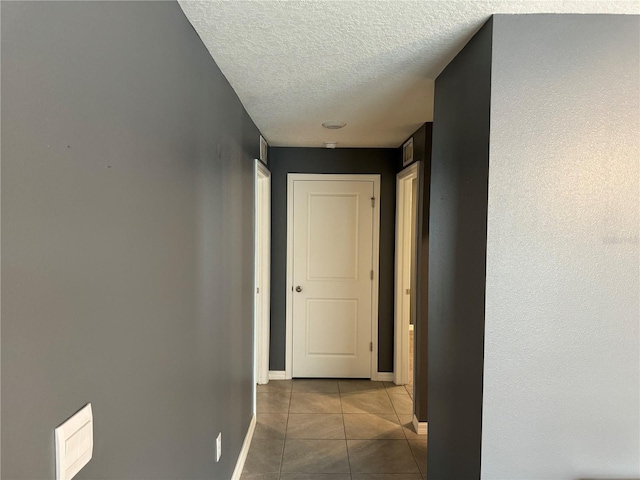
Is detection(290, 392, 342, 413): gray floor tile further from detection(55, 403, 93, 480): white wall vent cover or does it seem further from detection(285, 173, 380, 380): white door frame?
detection(55, 403, 93, 480): white wall vent cover

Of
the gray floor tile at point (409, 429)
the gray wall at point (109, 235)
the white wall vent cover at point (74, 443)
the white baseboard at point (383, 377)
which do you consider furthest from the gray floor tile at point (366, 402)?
the white wall vent cover at point (74, 443)

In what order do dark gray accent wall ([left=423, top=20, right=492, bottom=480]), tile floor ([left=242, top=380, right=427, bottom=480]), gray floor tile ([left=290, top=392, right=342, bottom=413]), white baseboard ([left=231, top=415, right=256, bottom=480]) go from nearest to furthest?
dark gray accent wall ([left=423, top=20, right=492, bottom=480]), white baseboard ([left=231, top=415, right=256, bottom=480]), tile floor ([left=242, top=380, right=427, bottom=480]), gray floor tile ([left=290, top=392, right=342, bottom=413])

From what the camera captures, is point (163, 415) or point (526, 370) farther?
point (526, 370)

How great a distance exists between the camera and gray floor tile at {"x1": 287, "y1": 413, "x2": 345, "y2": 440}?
3139 mm

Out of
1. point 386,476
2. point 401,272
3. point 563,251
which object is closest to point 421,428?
point 386,476

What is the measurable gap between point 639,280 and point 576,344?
1.07ft

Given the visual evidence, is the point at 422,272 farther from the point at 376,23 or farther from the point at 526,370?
the point at 376,23

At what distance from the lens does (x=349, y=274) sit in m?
4.29

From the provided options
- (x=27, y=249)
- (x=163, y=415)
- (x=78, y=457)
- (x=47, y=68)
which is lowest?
(x=163, y=415)

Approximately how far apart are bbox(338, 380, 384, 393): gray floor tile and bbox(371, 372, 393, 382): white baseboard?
6cm

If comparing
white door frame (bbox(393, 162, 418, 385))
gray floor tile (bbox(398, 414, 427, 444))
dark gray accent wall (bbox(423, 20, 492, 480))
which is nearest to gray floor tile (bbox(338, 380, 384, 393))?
white door frame (bbox(393, 162, 418, 385))

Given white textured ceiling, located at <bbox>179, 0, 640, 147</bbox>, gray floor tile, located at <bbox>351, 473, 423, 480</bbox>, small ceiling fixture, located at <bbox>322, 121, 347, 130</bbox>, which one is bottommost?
gray floor tile, located at <bbox>351, 473, 423, 480</bbox>

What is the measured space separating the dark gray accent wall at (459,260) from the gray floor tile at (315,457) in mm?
775

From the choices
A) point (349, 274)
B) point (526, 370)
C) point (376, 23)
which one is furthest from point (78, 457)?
point (349, 274)
